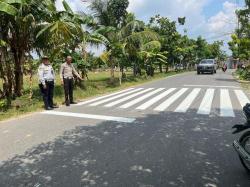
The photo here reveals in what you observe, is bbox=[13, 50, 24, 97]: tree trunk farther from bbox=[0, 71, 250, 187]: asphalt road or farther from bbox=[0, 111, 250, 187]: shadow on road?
Answer: bbox=[0, 111, 250, 187]: shadow on road

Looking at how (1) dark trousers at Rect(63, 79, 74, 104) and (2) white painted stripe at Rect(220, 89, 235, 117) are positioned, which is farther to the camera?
(1) dark trousers at Rect(63, 79, 74, 104)

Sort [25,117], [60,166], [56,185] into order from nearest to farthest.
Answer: [56,185] → [60,166] → [25,117]

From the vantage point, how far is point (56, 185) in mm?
4555

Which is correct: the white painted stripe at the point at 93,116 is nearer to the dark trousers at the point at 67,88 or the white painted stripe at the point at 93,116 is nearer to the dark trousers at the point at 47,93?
the dark trousers at the point at 47,93

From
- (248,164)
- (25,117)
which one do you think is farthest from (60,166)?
(25,117)

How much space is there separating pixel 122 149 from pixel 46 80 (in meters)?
6.06

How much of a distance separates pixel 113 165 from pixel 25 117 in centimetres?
556

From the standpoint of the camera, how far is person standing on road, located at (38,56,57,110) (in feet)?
37.0

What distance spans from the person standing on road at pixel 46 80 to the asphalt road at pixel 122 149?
1100mm

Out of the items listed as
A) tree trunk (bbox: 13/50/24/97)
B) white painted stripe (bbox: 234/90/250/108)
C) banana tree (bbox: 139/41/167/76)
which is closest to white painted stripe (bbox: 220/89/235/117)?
white painted stripe (bbox: 234/90/250/108)

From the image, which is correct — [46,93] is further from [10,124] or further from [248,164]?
[248,164]

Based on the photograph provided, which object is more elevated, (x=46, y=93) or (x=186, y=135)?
(x=46, y=93)

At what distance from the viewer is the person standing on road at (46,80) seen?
11.3 meters

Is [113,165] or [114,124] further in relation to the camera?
[114,124]
